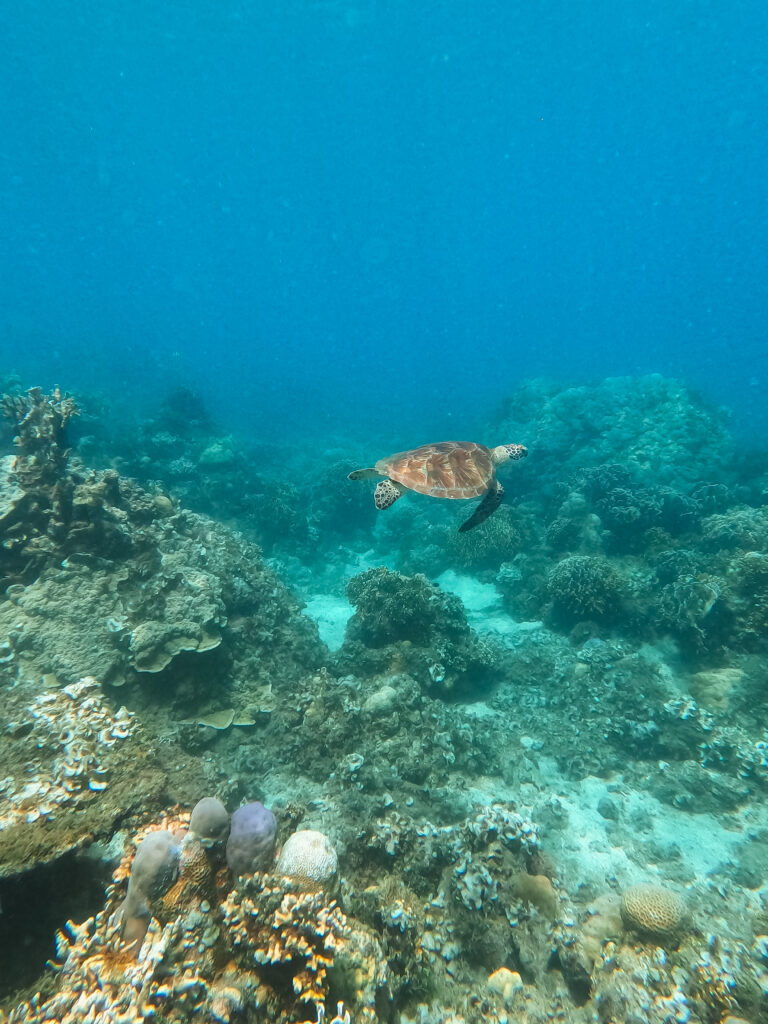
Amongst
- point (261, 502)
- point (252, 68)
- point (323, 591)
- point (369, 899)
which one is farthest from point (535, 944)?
point (252, 68)

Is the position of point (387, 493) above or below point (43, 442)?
below

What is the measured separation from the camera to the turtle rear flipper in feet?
25.2

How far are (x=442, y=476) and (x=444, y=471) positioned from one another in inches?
5.1

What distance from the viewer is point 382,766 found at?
6.36 m

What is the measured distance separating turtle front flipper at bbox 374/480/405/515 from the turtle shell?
7.5 inches

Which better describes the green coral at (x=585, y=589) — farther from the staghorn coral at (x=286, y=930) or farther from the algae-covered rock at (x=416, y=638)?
the staghorn coral at (x=286, y=930)

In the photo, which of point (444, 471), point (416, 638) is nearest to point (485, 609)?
point (416, 638)

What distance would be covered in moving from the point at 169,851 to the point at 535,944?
3.57m

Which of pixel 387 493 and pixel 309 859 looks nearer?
pixel 309 859

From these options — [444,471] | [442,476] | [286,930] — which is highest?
[444,471]

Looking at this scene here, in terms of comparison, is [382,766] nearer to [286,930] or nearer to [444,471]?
[286,930]

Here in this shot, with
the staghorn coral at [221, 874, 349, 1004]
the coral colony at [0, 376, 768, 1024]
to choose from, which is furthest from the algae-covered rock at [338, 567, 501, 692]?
the staghorn coral at [221, 874, 349, 1004]

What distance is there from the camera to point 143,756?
4.74m

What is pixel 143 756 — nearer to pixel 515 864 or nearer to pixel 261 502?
pixel 515 864
